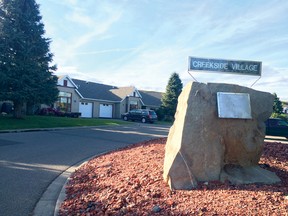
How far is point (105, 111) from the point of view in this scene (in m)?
46.9

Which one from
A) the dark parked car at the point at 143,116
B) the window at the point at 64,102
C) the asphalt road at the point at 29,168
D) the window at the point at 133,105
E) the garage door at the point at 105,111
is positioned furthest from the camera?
the window at the point at 133,105

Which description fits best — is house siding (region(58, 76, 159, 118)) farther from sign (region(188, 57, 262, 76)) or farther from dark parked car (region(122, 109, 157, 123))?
sign (region(188, 57, 262, 76))

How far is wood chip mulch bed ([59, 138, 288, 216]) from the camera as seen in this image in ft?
12.5

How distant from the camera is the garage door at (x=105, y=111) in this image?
151 ft

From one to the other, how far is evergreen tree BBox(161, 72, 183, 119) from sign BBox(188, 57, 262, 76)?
129 ft

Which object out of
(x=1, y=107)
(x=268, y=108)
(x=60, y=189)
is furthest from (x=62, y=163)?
(x=1, y=107)

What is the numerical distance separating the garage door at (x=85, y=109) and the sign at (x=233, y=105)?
38.4 metres

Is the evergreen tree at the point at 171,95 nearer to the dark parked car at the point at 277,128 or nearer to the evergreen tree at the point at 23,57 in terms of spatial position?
the evergreen tree at the point at 23,57

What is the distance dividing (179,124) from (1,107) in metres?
31.2

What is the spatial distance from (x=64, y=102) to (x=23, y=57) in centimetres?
1744

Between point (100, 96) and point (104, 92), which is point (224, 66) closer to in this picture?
point (100, 96)

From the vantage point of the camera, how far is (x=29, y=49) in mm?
22984

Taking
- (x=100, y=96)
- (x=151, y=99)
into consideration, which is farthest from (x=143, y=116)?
(x=151, y=99)

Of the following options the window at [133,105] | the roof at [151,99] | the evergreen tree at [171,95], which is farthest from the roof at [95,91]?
the evergreen tree at [171,95]
